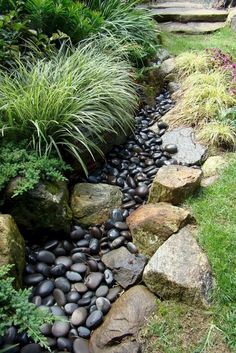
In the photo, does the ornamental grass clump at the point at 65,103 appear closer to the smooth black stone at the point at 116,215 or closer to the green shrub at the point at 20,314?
the smooth black stone at the point at 116,215

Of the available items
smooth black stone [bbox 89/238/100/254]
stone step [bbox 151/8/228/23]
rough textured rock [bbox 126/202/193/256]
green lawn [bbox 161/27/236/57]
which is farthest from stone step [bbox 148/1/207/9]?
smooth black stone [bbox 89/238/100/254]

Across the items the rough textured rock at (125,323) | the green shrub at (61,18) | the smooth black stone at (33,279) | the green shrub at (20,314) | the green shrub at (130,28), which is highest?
the green shrub at (61,18)

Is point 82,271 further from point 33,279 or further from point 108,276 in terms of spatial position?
point 33,279

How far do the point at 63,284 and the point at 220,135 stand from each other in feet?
6.36

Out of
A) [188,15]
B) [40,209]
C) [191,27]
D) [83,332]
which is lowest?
[83,332]

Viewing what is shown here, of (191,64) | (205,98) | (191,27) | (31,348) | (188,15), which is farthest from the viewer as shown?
(188,15)

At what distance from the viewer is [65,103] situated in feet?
9.38

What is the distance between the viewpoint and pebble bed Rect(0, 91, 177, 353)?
197 cm

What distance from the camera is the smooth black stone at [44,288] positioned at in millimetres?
2166

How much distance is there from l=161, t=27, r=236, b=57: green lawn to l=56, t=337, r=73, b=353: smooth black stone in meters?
3.98

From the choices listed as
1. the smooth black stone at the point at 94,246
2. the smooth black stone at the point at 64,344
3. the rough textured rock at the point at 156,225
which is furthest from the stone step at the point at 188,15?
the smooth black stone at the point at 64,344

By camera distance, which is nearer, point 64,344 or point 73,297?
point 64,344

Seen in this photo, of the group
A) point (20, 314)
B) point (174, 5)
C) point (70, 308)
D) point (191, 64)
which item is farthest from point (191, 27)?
point (20, 314)

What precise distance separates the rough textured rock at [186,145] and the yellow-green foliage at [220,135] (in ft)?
0.32
